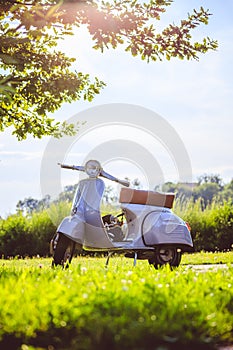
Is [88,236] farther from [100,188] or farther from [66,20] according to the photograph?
[66,20]

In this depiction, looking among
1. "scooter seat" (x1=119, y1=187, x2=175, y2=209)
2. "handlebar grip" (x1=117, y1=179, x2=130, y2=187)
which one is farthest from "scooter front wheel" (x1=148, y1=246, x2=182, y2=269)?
"handlebar grip" (x1=117, y1=179, x2=130, y2=187)

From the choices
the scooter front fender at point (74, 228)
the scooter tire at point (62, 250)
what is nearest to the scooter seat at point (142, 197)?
the scooter front fender at point (74, 228)

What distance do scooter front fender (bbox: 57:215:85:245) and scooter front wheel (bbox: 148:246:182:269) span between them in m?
1.47

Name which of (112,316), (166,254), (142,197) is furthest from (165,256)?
(112,316)

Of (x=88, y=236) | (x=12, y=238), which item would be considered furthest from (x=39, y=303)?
(x=12, y=238)

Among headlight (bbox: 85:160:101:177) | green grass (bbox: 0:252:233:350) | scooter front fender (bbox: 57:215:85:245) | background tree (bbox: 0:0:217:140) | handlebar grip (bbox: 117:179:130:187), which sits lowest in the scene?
green grass (bbox: 0:252:233:350)

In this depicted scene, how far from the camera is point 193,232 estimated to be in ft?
59.9

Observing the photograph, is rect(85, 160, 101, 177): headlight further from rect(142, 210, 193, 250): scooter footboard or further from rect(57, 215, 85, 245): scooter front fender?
rect(142, 210, 193, 250): scooter footboard

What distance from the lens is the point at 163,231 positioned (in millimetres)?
9469

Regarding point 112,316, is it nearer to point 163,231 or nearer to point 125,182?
point 125,182

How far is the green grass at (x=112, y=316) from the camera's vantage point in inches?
165

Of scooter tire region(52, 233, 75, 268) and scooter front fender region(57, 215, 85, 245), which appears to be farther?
scooter tire region(52, 233, 75, 268)

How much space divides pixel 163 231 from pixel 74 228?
1.65 m

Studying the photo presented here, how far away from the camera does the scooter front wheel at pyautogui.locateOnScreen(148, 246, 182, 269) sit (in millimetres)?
9531
